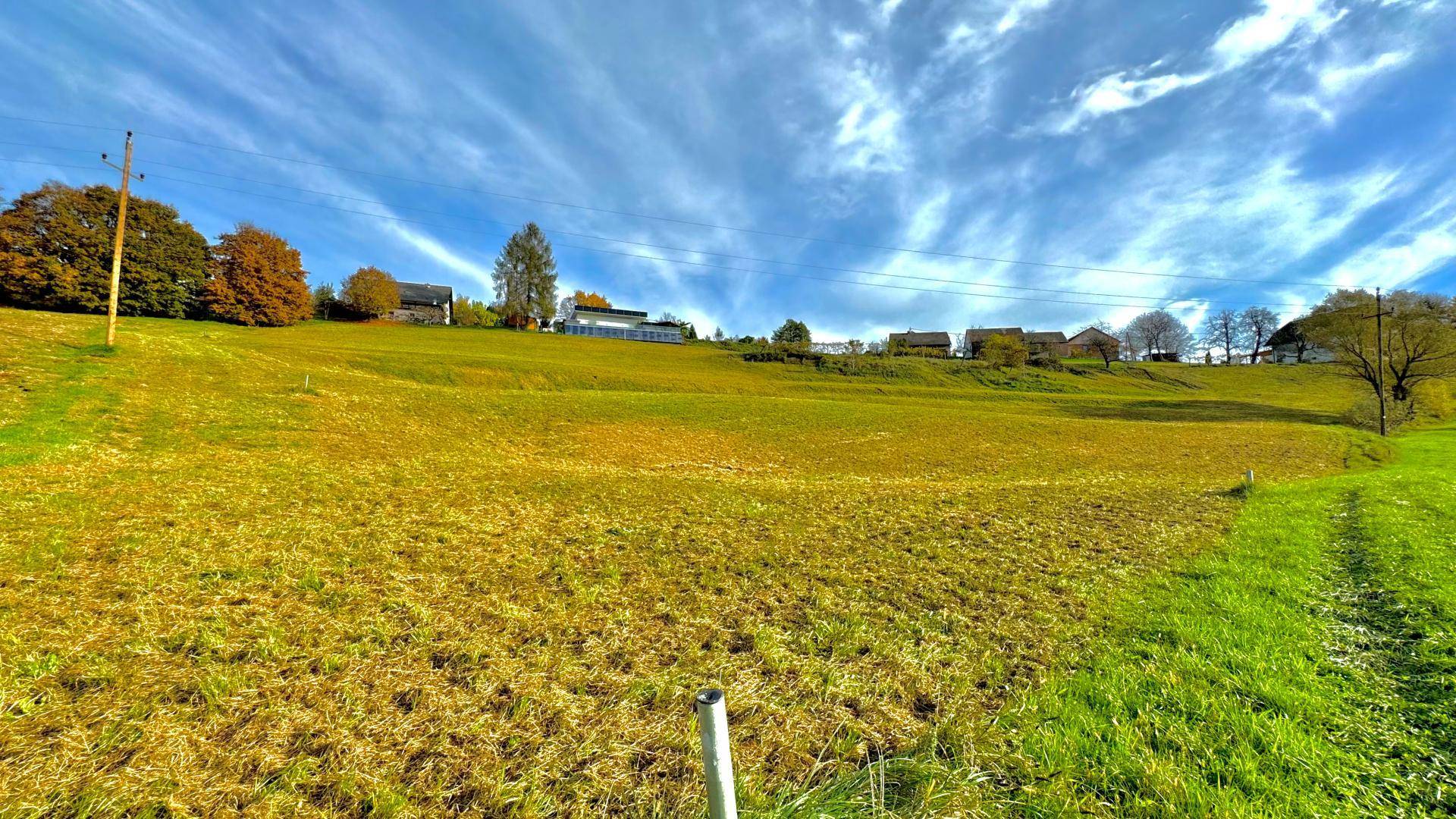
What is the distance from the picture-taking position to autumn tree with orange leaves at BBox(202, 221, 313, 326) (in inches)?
2111

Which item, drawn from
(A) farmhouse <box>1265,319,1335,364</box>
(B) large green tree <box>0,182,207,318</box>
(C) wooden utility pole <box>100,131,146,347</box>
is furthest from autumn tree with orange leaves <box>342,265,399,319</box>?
(A) farmhouse <box>1265,319,1335,364</box>

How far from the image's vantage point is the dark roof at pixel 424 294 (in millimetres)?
91625

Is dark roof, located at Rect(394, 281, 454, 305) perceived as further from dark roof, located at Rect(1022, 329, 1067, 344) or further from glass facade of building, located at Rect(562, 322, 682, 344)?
dark roof, located at Rect(1022, 329, 1067, 344)

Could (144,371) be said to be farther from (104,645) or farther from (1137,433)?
(1137,433)

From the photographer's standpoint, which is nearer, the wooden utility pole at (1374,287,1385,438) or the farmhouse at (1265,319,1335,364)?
the wooden utility pole at (1374,287,1385,438)

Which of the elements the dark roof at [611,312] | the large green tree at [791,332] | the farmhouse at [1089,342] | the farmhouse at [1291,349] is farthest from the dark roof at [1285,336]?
the dark roof at [611,312]

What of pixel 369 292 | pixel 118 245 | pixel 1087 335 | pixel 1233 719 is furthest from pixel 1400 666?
pixel 1087 335

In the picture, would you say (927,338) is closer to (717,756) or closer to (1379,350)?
(1379,350)

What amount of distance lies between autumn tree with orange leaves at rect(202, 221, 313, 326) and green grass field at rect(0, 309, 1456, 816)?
5055 centimetres

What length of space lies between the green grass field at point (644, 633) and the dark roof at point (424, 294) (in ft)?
282

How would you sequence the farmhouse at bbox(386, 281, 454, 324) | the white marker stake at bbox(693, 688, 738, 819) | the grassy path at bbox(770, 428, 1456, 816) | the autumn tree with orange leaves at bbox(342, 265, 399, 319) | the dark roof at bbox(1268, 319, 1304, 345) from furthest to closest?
the dark roof at bbox(1268, 319, 1304, 345)
the farmhouse at bbox(386, 281, 454, 324)
the autumn tree with orange leaves at bbox(342, 265, 399, 319)
the grassy path at bbox(770, 428, 1456, 816)
the white marker stake at bbox(693, 688, 738, 819)

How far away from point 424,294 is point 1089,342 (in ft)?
481

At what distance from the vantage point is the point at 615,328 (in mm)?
94562

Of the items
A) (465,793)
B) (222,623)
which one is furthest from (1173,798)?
(222,623)
